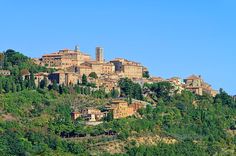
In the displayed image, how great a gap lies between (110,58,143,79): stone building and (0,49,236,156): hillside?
6001 mm

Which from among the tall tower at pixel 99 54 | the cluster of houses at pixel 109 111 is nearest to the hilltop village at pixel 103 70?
the tall tower at pixel 99 54

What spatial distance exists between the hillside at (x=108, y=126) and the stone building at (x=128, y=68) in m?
6.00

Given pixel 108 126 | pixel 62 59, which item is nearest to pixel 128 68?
pixel 62 59

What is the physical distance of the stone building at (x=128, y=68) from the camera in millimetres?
79812

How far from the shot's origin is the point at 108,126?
205 feet

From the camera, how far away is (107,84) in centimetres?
7294

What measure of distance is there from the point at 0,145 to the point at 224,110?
76.5ft

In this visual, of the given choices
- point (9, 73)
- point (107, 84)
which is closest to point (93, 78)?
point (107, 84)

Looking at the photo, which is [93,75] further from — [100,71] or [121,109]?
[121,109]

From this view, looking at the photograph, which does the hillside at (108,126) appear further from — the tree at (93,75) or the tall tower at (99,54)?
the tall tower at (99,54)

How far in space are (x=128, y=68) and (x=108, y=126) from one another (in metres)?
18.6

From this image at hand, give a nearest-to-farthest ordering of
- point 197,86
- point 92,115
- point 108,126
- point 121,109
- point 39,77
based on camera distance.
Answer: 1. point 108,126
2. point 92,115
3. point 121,109
4. point 39,77
5. point 197,86

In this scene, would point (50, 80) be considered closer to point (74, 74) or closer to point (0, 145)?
point (74, 74)

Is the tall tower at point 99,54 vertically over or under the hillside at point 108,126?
over
